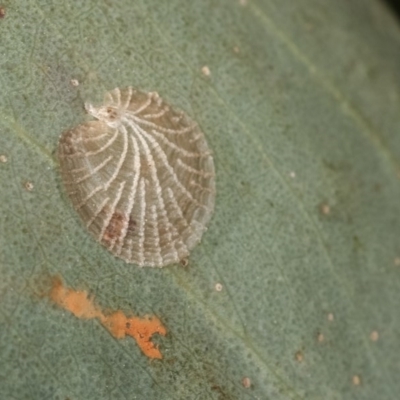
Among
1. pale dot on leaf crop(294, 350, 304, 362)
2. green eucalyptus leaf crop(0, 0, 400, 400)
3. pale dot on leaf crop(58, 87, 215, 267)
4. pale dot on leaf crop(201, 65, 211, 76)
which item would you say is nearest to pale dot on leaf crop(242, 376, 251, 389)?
green eucalyptus leaf crop(0, 0, 400, 400)

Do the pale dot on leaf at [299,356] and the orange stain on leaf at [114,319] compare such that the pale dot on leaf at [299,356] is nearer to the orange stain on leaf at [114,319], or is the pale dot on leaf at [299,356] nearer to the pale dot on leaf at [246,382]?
the pale dot on leaf at [246,382]

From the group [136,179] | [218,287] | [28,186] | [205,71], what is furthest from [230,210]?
[28,186]

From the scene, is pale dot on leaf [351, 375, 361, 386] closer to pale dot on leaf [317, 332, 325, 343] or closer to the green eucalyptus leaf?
the green eucalyptus leaf

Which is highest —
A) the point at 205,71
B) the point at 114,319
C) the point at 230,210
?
the point at 205,71

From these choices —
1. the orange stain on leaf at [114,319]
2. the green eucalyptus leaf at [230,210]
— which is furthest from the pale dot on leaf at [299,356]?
the orange stain on leaf at [114,319]

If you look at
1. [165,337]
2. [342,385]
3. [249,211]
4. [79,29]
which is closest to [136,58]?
[79,29]

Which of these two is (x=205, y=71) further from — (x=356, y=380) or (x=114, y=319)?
(x=356, y=380)

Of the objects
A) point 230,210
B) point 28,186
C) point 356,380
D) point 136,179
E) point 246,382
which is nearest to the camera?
point 28,186
